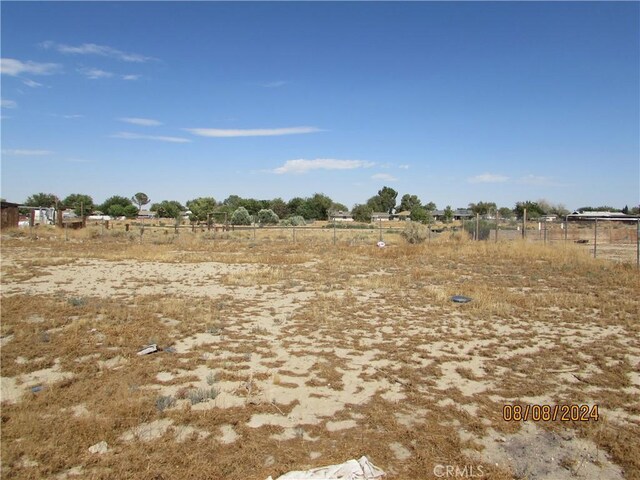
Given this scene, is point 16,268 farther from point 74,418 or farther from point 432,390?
point 432,390

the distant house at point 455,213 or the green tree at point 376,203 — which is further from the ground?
the green tree at point 376,203

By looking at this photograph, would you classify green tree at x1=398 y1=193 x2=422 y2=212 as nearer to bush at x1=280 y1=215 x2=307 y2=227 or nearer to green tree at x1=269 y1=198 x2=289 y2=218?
green tree at x1=269 y1=198 x2=289 y2=218

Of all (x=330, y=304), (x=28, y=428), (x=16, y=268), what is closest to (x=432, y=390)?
(x=28, y=428)

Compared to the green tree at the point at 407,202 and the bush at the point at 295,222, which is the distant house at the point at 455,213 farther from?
the bush at the point at 295,222

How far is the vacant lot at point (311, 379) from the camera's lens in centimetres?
373

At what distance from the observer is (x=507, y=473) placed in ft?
11.6

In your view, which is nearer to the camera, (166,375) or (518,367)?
(166,375)

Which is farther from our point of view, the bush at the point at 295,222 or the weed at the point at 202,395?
the bush at the point at 295,222

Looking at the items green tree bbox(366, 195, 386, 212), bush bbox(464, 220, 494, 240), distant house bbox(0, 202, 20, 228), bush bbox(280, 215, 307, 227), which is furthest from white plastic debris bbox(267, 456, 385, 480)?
green tree bbox(366, 195, 386, 212)

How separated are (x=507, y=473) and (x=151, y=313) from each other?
742cm

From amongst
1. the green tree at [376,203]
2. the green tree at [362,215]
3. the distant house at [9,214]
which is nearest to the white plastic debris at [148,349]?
the distant house at [9,214]
